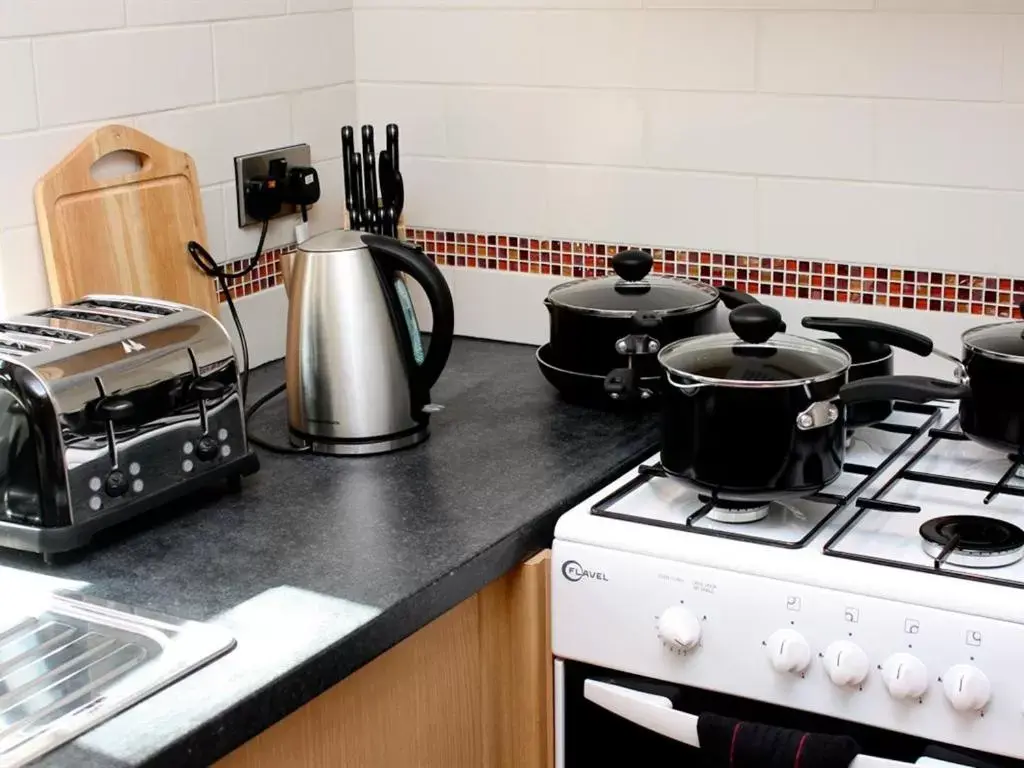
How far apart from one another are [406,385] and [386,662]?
1.48 ft

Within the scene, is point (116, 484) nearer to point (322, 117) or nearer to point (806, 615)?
point (806, 615)

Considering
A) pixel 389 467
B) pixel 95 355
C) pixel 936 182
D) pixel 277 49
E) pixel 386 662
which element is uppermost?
pixel 277 49

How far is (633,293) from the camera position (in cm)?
188

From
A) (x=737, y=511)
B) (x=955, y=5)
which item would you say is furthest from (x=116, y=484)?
(x=955, y=5)

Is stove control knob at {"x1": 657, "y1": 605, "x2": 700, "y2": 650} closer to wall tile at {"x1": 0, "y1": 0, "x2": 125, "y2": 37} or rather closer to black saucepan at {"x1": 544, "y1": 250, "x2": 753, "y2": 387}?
black saucepan at {"x1": 544, "y1": 250, "x2": 753, "y2": 387}

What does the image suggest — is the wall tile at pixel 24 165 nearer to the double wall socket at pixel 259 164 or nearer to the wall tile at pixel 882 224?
the double wall socket at pixel 259 164

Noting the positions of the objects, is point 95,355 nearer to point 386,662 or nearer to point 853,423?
point 386,662

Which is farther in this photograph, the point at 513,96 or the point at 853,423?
the point at 513,96

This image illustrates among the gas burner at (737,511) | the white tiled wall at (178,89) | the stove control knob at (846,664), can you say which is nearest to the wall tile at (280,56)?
the white tiled wall at (178,89)

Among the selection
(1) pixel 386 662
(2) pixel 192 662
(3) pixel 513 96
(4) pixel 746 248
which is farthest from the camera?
(3) pixel 513 96

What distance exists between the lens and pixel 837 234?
1.97 metres

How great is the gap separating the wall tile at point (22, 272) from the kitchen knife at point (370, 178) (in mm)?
501

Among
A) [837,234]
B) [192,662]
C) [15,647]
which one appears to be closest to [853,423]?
[837,234]

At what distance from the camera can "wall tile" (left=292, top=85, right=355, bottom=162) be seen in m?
2.18
